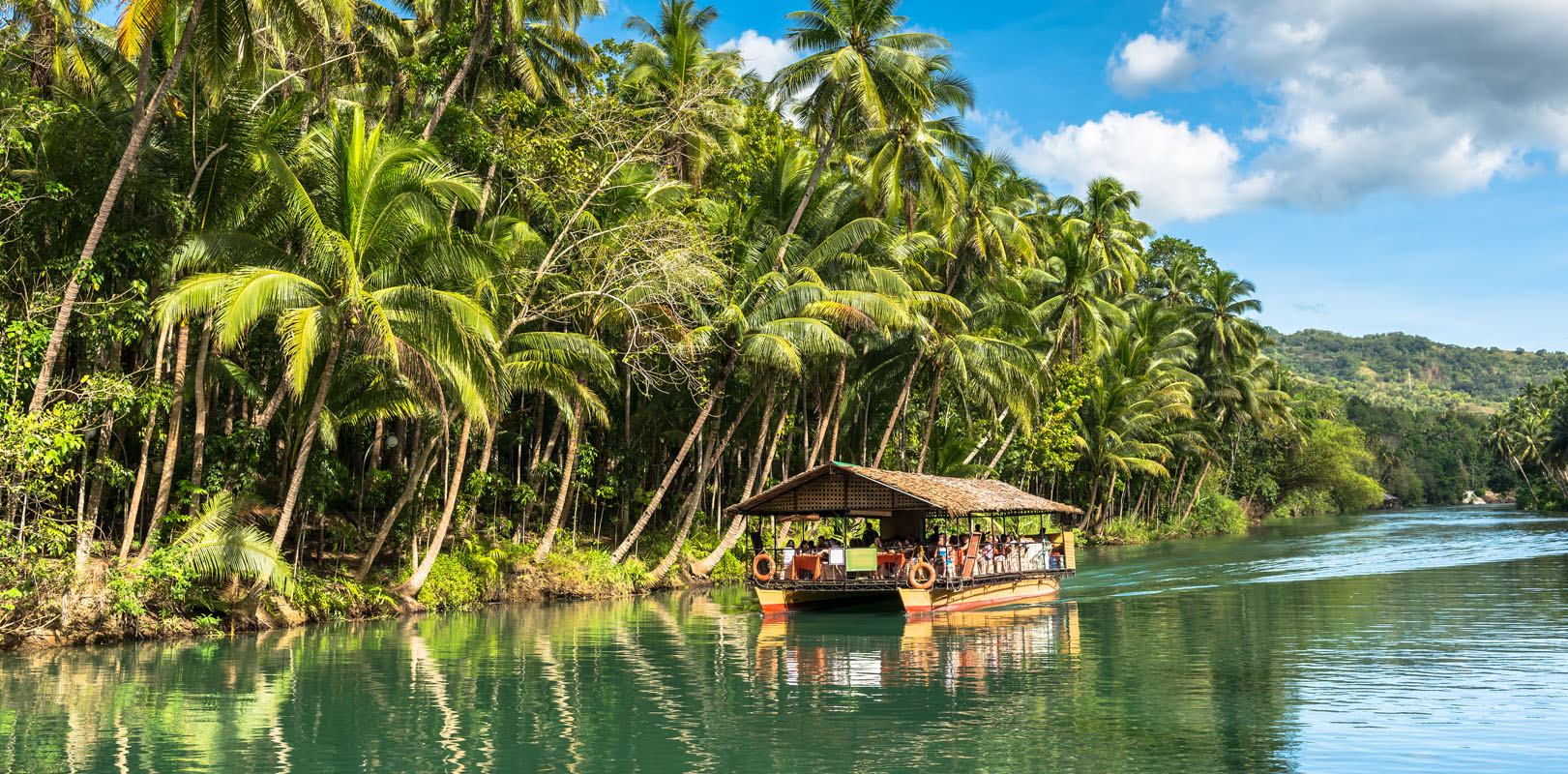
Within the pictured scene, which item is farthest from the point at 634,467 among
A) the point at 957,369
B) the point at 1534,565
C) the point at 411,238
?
the point at 1534,565

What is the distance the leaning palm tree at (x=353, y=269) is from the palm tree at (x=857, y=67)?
10.2 metres

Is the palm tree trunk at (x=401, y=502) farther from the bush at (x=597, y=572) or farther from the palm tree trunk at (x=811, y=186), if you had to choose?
the palm tree trunk at (x=811, y=186)

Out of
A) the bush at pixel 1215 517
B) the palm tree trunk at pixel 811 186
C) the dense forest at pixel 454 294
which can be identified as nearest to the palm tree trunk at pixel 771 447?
the dense forest at pixel 454 294

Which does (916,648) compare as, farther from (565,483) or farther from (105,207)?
(105,207)

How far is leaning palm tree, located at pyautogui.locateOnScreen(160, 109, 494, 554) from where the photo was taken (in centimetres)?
1634

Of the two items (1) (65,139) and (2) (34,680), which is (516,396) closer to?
(1) (65,139)

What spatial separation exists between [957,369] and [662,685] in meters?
19.6

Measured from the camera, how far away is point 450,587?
22.8m

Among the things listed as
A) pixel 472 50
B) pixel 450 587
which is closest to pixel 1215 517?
pixel 450 587

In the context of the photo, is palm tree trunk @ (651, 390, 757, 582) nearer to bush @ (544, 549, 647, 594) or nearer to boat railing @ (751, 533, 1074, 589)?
bush @ (544, 549, 647, 594)

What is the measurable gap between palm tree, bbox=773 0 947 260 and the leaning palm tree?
33.5ft

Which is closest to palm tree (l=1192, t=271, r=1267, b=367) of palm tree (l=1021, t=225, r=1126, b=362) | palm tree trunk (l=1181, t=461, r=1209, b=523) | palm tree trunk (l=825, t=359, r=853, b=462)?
palm tree trunk (l=1181, t=461, r=1209, b=523)

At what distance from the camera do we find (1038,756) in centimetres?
983

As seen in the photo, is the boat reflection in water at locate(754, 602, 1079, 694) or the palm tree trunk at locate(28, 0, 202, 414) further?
the palm tree trunk at locate(28, 0, 202, 414)
